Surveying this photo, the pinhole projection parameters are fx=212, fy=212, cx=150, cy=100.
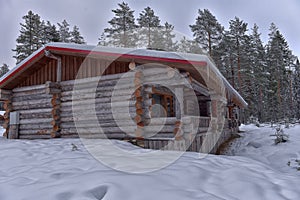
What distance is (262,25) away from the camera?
35.8 m

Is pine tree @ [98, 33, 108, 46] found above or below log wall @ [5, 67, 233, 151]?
above

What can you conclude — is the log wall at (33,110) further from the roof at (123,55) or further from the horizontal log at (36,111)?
the roof at (123,55)

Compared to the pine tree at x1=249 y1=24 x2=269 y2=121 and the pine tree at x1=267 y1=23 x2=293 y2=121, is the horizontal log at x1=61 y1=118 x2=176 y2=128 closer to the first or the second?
the pine tree at x1=249 y1=24 x2=269 y2=121

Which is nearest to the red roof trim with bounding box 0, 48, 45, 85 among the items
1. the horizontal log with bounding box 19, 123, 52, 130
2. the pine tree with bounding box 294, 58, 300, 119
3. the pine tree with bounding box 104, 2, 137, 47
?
the horizontal log with bounding box 19, 123, 52, 130

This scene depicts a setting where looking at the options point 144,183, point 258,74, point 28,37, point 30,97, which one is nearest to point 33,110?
point 30,97

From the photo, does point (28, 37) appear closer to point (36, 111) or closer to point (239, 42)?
point (36, 111)

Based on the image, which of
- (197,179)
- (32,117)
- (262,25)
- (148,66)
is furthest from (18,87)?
(262,25)

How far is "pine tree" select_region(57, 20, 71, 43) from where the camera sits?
1191 inches

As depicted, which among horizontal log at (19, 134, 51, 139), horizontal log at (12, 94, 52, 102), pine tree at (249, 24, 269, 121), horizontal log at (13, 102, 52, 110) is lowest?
horizontal log at (19, 134, 51, 139)

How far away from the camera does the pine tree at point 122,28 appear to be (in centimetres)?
2439

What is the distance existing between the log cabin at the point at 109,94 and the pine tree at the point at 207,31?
569 inches

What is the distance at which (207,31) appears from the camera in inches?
944

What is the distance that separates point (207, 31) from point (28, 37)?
20588 mm

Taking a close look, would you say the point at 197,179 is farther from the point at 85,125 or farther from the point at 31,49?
the point at 31,49
